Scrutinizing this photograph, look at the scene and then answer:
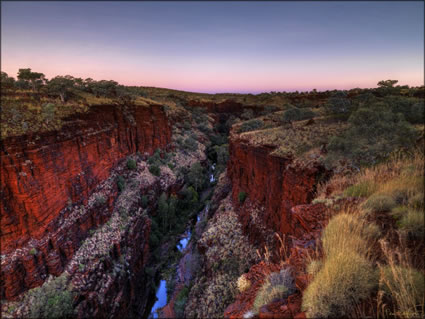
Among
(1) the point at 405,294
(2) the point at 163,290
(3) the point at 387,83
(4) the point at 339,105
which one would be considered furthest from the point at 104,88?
(1) the point at 405,294

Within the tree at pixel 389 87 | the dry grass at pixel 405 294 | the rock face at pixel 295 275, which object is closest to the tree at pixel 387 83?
the tree at pixel 389 87

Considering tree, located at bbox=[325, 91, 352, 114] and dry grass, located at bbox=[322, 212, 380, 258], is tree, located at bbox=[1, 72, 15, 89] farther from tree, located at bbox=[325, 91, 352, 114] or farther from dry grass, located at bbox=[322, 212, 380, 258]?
tree, located at bbox=[325, 91, 352, 114]

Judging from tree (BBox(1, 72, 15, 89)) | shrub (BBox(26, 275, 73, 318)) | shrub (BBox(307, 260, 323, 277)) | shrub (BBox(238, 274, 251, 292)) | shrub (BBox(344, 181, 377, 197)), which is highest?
tree (BBox(1, 72, 15, 89))

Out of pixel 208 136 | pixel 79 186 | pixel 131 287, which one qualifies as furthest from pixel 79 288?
pixel 208 136

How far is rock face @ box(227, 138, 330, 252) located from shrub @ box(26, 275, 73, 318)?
11854mm

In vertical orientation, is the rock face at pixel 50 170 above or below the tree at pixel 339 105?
below

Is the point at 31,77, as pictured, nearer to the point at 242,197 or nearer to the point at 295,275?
the point at 242,197

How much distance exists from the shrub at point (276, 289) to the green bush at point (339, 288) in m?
0.51

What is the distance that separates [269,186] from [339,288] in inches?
517

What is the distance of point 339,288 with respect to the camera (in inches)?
104

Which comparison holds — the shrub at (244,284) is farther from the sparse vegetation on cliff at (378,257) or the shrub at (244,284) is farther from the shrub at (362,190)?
the shrub at (362,190)

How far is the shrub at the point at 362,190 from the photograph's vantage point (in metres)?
5.26

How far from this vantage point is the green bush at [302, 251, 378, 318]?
8.44 ft

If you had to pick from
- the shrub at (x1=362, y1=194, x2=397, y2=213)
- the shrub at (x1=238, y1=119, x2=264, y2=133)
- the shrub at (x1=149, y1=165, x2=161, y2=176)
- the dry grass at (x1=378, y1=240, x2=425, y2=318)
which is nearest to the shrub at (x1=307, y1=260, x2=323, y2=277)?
the dry grass at (x1=378, y1=240, x2=425, y2=318)
